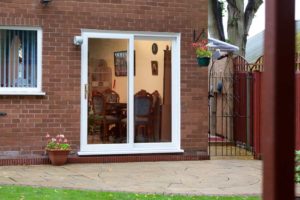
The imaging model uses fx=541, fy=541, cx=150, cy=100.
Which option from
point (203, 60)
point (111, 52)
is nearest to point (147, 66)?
point (111, 52)

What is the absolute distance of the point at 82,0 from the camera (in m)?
9.91

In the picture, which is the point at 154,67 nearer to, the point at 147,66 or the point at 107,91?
the point at 147,66

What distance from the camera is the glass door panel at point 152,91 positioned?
1044cm

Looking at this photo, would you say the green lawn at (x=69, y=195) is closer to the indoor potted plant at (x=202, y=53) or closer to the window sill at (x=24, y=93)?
the window sill at (x=24, y=93)

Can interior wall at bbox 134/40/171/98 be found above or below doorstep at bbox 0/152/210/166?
above

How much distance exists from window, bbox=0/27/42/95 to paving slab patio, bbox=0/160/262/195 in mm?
1473

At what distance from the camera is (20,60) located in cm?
977

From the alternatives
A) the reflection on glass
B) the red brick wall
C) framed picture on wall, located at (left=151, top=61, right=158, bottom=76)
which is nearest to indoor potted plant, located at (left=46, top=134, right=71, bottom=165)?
the red brick wall

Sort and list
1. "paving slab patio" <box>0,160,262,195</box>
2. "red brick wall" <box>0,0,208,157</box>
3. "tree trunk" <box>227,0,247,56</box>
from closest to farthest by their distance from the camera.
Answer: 1. "paving slab patio" <box>0,160,262,195</box>
2. "red brick wall" <box>0,0,208,157</box>
3. "tree trunk" <box>227,0,247,56</box>

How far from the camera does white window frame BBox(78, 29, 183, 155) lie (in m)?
10.0

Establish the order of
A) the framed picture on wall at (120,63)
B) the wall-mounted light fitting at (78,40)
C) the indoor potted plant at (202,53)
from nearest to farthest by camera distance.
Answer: the wall-mounted light fitting at (78,40)
the indoor potted plant at (202,53)
the framed picture on wall at (120,63)

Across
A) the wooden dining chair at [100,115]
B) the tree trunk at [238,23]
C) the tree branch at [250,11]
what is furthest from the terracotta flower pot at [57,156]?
the tree branch at [250,11]

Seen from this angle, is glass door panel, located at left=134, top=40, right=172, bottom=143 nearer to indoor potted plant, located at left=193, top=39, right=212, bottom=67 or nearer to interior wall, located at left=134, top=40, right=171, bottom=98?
interior wall, located at left=134, top=40, right=171, bottom=98

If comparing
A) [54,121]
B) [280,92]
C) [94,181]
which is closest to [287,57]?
[280,92]
